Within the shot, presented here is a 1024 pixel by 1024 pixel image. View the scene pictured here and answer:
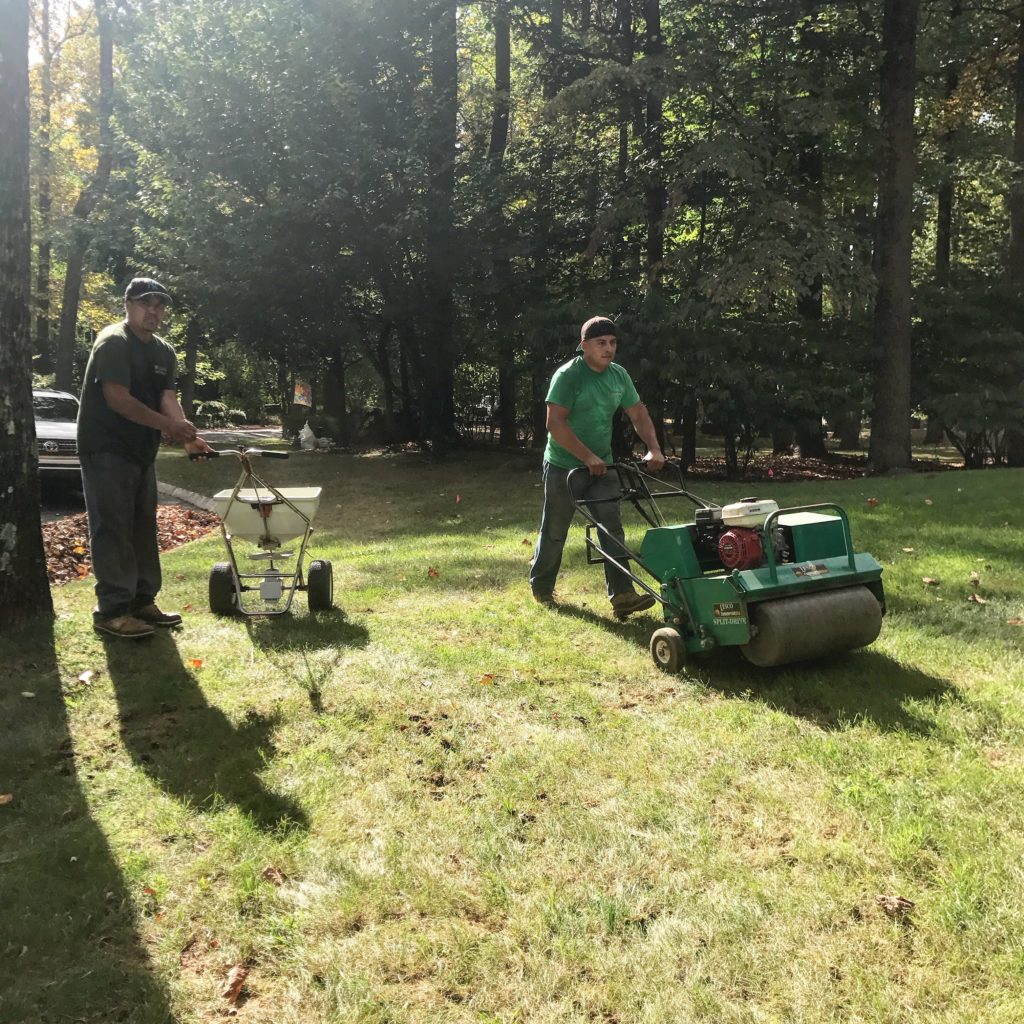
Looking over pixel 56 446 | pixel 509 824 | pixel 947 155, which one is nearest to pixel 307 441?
pixel 56 446

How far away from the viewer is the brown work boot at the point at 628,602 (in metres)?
5.61

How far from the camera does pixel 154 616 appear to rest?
563 cm

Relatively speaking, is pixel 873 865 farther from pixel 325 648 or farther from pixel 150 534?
pixel 150 534

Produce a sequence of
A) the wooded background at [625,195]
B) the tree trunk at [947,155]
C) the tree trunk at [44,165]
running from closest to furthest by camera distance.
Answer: the wooded background at [625,195] → the tree trunk at [947,155] → the tree trunk at [44,165]

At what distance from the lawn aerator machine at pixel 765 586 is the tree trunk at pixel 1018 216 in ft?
43.0

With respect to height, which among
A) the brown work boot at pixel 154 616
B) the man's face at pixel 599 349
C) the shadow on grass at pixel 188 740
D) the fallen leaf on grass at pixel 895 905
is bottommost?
the shadow on grass at pixel 188 740

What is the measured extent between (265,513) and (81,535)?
5193 mm

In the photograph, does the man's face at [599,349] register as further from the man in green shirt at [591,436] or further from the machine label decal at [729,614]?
the machine label decal at [729,614]

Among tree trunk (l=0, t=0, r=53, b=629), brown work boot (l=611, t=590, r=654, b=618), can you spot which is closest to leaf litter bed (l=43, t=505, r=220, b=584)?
tree trunk (l=0, t=0, r=53, b=629)

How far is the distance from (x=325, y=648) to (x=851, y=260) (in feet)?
36.0

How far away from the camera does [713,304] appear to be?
531 inches

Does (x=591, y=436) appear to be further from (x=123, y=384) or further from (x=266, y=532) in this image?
(x=123, y=384)

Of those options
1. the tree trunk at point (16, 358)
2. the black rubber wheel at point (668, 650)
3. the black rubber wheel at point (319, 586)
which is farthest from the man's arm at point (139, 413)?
the black rubber wheel at point (668, 650)

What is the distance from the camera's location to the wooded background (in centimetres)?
1367
